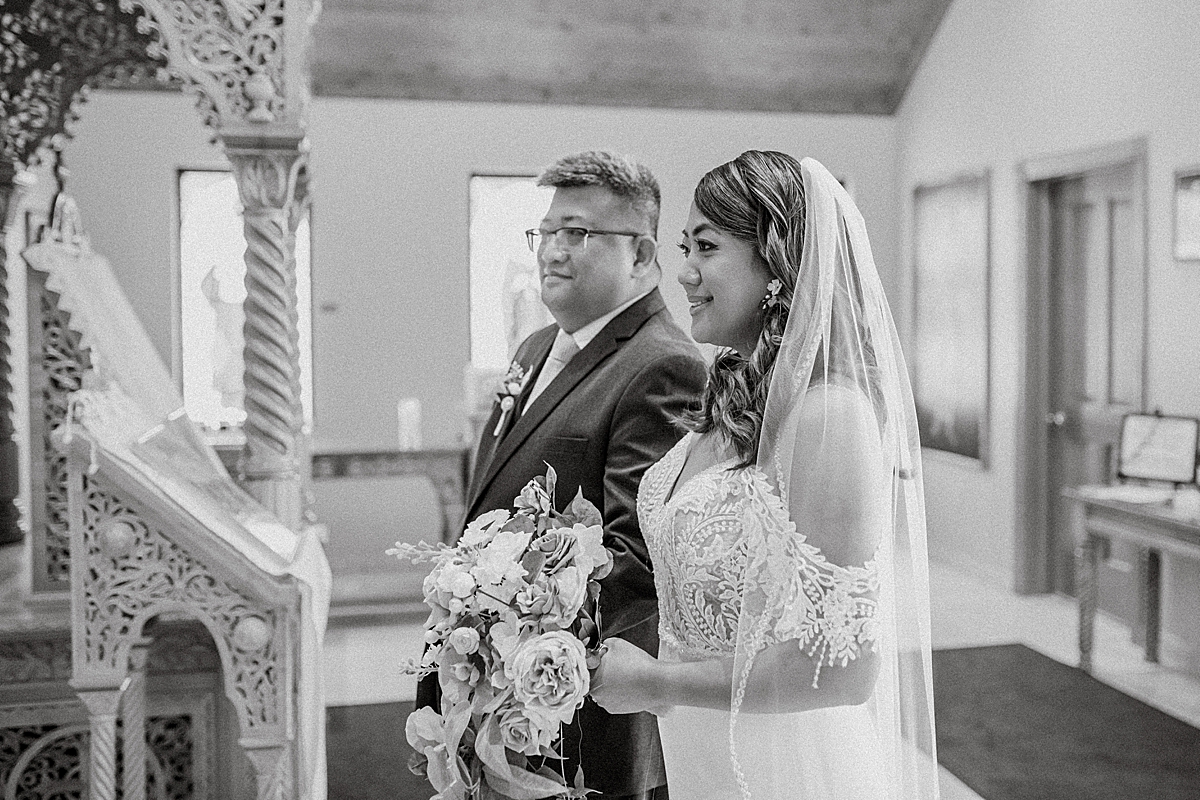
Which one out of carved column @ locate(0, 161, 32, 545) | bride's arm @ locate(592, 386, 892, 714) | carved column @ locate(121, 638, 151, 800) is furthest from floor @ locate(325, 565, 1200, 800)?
bride's arm @ locate(592, 386, 892, 714)

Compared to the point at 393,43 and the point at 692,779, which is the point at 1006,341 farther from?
the point at 692,779

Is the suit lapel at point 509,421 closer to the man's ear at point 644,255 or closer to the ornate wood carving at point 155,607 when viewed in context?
the man's ear at point 644,255

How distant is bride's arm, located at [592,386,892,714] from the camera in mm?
1630

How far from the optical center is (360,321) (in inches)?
323

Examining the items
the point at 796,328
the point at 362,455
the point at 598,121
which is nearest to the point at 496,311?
the point at 598,121

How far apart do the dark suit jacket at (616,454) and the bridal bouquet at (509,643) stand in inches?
19.5

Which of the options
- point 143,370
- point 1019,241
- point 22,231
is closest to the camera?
point 143,370

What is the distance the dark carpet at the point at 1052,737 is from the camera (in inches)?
164

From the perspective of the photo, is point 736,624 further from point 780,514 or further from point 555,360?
point 555,360

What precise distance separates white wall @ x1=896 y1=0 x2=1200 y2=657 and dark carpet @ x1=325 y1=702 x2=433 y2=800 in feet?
11.3

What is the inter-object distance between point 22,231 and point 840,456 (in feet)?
16.8

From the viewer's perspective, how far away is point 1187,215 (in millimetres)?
5574

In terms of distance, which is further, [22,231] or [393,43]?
[393,43]

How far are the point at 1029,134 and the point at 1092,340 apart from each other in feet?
4.09
